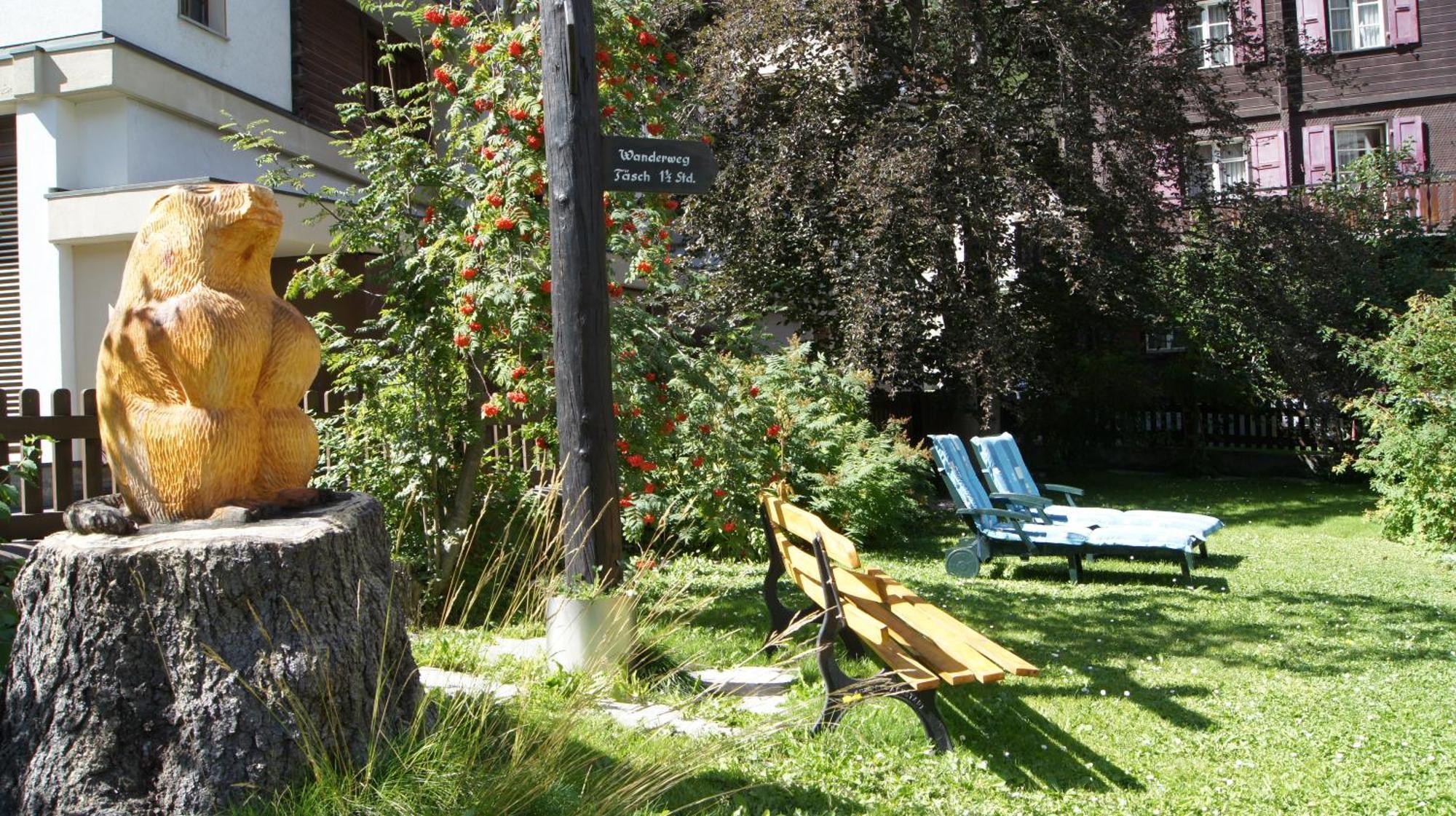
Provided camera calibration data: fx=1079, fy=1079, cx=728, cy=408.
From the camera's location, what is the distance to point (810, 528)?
475 centimetres

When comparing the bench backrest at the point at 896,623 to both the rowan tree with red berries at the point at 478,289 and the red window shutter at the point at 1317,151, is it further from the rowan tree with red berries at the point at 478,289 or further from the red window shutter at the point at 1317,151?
the red window shutter at the point at 1317,151

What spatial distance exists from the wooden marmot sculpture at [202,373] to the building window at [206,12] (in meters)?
9.17

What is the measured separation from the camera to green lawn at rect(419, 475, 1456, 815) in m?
3.81

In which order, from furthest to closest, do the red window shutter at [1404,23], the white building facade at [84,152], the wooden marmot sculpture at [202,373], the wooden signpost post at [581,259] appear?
the red window shutter at [1404,23]
the white building facade at [84,152]
the wooden signpost post at [581,259]
the wooden marmot sculpture at [202,373]

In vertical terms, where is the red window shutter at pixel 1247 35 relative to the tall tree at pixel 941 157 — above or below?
above

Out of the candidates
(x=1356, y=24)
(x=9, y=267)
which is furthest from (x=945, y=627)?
(x=1356, y=24)

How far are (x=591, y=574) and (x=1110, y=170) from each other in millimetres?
9897

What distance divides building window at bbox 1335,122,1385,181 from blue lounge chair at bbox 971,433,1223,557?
16636mm

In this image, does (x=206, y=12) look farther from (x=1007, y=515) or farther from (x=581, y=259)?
(x=1007, y=515)

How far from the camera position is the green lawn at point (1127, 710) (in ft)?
12.5

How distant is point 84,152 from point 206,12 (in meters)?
2.27

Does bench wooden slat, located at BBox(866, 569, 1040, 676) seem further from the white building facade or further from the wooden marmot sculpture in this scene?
the white building facade

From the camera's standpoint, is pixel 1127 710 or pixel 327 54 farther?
pixel 327 54

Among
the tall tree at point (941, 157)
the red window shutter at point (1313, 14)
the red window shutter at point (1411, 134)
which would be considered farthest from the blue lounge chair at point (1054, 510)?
the red window shutter at point (1313, 14)
